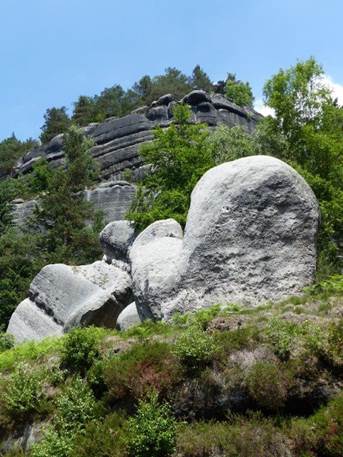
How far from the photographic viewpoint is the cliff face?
69.2 meters

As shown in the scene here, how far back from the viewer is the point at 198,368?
9727mm

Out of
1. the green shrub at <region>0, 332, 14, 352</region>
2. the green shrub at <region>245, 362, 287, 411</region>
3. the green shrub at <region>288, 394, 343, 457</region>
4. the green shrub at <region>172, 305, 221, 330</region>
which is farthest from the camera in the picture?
the green shrub at <region>0, 332, 14, 352</region>

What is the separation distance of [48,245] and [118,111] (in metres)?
51.9

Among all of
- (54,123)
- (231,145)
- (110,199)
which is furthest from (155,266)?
(54,123)

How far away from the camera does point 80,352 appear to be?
10.9 meters

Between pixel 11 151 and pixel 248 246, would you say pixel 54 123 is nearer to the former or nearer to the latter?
pixel 11 151

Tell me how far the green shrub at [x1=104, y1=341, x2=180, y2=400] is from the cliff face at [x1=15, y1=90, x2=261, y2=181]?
188 ft

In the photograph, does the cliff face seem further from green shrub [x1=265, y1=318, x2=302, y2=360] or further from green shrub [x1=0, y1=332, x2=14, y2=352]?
green shrub [x1=265, y1=318, x2=302, y2=360]

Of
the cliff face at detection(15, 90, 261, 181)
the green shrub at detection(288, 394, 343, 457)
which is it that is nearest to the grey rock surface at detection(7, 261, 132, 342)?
the green shrub at detection(288, 394, 343, 457)

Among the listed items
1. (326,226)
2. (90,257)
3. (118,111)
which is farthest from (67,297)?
(118,111)

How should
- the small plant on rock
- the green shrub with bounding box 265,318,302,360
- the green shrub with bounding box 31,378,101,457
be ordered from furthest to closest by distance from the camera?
the small plant on rock
the green shrub with bounding box 265,318,302,360
the green shrub with bounding box 31,378,101,457

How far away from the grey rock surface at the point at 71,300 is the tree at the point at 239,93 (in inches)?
2714

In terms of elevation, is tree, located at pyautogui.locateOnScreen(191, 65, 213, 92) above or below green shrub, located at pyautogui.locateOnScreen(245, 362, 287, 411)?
above

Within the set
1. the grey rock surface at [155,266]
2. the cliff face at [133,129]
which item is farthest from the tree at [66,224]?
the cliff face at [133,129]
